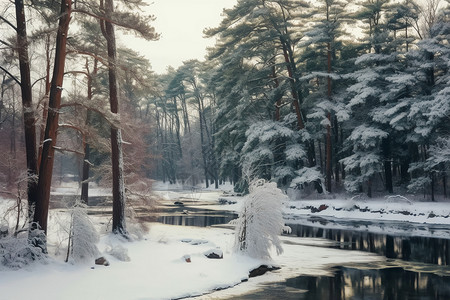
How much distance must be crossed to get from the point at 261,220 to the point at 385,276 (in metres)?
3.65

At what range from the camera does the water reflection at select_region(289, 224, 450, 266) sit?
50.8 ft

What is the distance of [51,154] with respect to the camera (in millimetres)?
11625

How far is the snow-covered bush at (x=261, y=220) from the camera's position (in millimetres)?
13008

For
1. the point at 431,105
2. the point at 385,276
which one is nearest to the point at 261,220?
the point at 385,276

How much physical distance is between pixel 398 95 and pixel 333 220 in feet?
31.5

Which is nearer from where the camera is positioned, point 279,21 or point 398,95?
point 398,95

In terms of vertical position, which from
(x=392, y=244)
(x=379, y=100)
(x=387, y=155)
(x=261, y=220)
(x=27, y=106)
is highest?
(x=379, y=100)

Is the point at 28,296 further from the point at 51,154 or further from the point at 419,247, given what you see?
the point at 419,247

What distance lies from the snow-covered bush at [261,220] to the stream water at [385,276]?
62.4 inches

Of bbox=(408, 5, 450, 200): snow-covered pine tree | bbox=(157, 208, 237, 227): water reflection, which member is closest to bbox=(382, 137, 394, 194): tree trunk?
bbox=(408, 5, 450, 200): snow-covered pine tree

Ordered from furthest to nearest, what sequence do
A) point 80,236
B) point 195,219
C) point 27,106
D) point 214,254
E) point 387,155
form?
1. point 387,155
2. point 195,219
3. point 214,254
4. point 27,106
5. point 80,236

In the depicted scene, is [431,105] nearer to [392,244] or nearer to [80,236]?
[392,244]

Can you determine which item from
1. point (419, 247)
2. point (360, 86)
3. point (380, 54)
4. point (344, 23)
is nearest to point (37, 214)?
point (419, 247)

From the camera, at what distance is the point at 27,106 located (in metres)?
11.8
